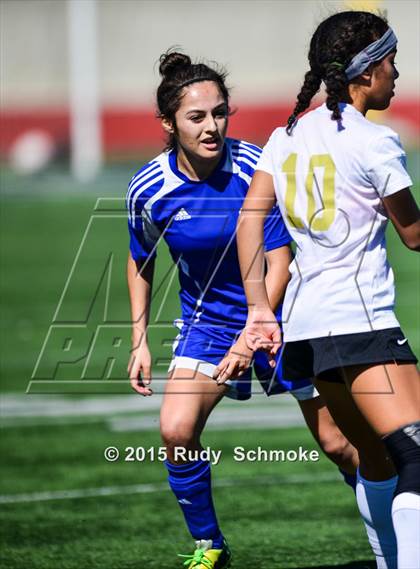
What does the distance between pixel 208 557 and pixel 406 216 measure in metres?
1.82

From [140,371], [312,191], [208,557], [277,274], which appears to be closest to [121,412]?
[140,371]

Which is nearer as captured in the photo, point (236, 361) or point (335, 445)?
point (236, 361)

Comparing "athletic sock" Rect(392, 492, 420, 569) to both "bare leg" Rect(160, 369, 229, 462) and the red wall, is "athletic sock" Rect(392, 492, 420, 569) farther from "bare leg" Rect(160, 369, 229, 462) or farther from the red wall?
the red wall

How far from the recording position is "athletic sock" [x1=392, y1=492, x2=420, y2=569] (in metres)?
3.61

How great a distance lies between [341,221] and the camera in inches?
149

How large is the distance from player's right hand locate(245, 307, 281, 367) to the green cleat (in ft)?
3.53

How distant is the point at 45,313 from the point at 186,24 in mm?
27588

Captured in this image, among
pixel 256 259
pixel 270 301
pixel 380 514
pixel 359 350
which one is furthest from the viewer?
pixel 270 301

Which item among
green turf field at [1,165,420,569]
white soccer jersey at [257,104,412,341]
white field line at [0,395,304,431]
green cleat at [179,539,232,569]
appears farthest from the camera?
white field line at [0,395,304,431]

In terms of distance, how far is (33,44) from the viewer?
127 feet

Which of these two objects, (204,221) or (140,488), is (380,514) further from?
(140,488)

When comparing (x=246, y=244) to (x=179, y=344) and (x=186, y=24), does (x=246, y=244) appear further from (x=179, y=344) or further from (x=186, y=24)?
(x=186, y=24)

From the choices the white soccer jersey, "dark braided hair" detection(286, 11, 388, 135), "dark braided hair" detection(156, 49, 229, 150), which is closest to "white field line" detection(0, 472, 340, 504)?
"dark braided hair" detection(156, 49, 229, 150)

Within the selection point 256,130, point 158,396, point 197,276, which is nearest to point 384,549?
point 197,276
